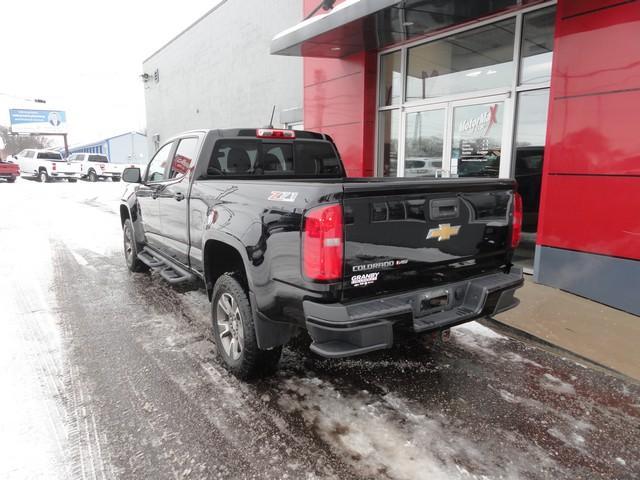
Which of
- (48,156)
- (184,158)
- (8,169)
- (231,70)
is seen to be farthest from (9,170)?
(184,158)

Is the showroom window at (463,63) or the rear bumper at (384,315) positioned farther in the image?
the showroom window at (463,63)

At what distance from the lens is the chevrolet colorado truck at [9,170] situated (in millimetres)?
28127

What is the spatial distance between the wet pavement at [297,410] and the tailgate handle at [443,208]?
4.32 feet

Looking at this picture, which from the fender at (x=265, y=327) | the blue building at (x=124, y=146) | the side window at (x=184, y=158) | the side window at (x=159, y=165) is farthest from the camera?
the blue building at (x=124, y=146)

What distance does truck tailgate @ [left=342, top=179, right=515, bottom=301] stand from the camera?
2592mm

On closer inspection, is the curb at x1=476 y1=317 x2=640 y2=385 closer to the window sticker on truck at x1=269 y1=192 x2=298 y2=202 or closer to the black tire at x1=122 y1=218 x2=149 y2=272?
the window sticker on truck at x1=269 y1=192 x2=298 y2=202

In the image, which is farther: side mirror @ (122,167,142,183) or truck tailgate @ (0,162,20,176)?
truck tailgate @ (0,162,20,176)

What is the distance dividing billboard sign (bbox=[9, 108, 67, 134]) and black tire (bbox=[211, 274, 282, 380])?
212 ft

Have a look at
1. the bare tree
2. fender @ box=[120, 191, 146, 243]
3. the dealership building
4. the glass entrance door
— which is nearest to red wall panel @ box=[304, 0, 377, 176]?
the dealership building

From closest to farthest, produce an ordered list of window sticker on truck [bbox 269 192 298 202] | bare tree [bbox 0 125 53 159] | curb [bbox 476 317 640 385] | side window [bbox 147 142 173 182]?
1. window sticker on truck [bbox 269 192 298 202]
2. curb [bbox 476 317 640 385]
3. side window [bbox 147 142 173 182]
4. bare tree [bbox 0 125 53 159]

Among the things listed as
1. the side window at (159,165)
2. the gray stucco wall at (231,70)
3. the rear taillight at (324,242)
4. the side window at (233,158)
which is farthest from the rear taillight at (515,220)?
the gray stucco wall at (231,70)

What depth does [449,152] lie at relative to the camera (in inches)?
315

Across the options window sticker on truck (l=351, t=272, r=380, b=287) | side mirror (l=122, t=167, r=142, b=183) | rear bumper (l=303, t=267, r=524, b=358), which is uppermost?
side mirror (l=122, t=167, r=142, b=183)

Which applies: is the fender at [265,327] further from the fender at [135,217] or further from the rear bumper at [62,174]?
the rear bumper at [62,174]
